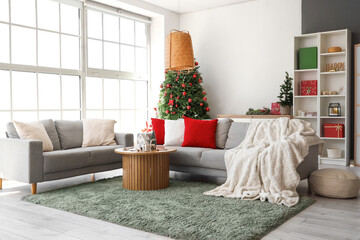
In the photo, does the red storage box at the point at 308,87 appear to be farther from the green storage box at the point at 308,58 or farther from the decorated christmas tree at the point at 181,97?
the decorated christmas tree at the point at 181,97

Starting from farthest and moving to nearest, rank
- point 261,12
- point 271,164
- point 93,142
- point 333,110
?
point 261,12 → point 333,110 → point 93,142 → point 271,164

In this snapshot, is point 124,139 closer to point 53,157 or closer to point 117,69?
point 53,157

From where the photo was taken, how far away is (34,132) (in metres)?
4.53

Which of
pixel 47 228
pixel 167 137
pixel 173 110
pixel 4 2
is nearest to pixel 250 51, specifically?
pixel 173 110

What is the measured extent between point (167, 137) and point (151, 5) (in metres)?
3.41

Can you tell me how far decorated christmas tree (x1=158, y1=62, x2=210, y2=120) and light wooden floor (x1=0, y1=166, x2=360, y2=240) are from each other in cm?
396

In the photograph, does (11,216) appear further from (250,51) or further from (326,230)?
(250,51)

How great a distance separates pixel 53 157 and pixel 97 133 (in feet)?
3.79

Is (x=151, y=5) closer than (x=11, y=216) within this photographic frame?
No

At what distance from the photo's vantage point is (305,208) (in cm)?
345

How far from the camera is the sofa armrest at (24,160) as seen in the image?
158 inches

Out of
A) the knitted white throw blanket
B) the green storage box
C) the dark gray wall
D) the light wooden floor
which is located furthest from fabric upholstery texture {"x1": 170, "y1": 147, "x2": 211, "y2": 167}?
the dark gray wall

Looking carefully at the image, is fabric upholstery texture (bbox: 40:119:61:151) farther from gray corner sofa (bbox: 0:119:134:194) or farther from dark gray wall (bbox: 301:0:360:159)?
dark gray wall (bbox: 301:0:360:159)

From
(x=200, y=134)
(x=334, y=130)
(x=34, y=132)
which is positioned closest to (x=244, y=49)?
(x=334, y=130)
